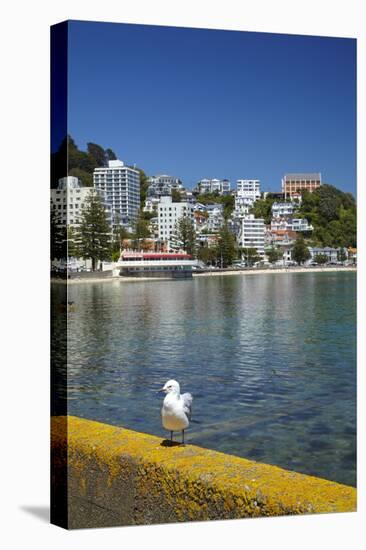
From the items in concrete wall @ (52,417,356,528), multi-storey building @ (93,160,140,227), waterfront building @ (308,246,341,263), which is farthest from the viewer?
waterfront building @ (308,246,341,263)

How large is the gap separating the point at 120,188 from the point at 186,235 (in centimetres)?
93

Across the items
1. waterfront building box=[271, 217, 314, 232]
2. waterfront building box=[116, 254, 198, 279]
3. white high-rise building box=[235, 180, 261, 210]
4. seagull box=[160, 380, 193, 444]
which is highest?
white high-rise building box=[235, 180, 261, 210]

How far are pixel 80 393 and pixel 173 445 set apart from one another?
768 millimetres

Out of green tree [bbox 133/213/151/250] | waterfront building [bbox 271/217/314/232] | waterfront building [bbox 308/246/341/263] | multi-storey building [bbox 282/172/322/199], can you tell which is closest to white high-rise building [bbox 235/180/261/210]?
multi-storey building [bbox 282/172/322/199]

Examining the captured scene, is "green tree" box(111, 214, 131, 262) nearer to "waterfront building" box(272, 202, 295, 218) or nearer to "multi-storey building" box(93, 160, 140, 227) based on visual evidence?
"multi-storey building" box(93, 160, 140, 227)

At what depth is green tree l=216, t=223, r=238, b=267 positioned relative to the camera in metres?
7.55

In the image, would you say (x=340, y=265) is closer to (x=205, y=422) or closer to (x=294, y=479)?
(x=205, y=422)

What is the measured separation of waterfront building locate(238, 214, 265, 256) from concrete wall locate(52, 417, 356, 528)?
2404mm

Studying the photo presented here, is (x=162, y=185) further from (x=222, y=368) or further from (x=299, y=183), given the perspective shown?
(x=222, y=368)

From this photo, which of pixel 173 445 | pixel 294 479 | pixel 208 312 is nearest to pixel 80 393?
pixel 173 445

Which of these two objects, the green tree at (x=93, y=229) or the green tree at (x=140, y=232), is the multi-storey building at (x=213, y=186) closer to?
the green tree at (x=140, y=232)

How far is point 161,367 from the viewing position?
7.36 meters

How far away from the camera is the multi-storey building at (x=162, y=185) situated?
6.60 m

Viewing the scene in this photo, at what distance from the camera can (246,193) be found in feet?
23.0
